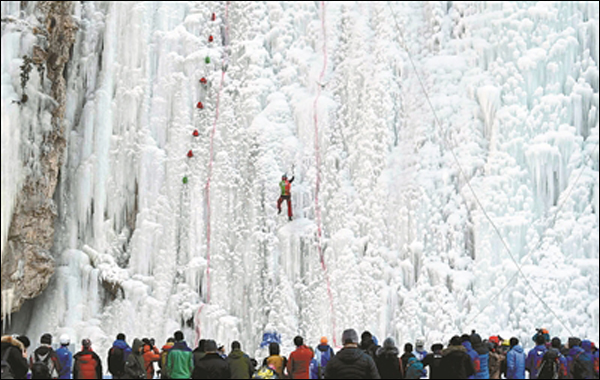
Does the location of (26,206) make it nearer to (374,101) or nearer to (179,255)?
(179,255)

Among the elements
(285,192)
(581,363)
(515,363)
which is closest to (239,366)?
(515,363)

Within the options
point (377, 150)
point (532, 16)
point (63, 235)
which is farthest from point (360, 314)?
point (532, 16)

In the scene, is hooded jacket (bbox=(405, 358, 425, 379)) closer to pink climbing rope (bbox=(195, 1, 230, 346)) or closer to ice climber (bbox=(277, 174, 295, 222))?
ice climber (bbox=(277, 174, 295, 222))

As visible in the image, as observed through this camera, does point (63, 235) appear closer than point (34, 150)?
No

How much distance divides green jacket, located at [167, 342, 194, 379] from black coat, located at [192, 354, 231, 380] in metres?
0.88

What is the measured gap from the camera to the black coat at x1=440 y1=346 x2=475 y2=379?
900cm

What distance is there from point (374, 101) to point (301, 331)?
4975mm

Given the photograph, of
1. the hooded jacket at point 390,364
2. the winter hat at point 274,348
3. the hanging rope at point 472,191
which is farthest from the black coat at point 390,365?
the hanging rope at point 472,191

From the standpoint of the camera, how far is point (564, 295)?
50.2ft

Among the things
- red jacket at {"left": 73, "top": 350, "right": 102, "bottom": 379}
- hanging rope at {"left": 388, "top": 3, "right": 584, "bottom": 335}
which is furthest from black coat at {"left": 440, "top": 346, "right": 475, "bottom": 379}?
hanging rope at {"left": 388, "top": 3, "right": 584, "bottom": 335}

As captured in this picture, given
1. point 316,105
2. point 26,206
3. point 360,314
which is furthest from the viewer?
point 316,105

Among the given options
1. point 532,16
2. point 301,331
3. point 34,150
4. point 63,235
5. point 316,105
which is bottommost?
point 301,331

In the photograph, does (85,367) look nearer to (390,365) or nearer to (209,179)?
(390,365)

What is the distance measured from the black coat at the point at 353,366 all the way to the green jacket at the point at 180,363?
2167 mm
